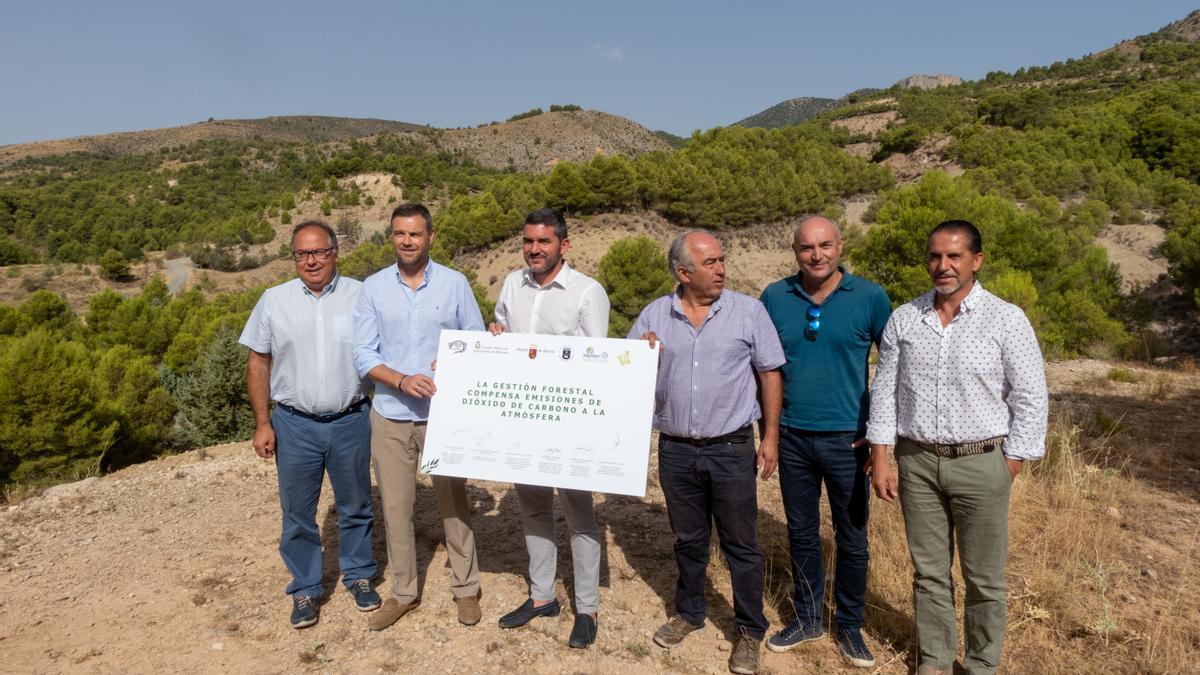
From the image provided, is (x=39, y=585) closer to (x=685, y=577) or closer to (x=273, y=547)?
(x=273, y=547)

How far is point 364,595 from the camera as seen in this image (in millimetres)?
3391

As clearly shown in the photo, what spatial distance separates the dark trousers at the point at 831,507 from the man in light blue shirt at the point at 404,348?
1.60m

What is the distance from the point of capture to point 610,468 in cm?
270

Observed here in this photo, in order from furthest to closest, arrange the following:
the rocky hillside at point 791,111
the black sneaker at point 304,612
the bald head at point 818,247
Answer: the rocky hillside at point 791,111 → the black sneaker at point 304,612 → the bald head at point 818,247

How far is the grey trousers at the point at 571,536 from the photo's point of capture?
9.97 ft

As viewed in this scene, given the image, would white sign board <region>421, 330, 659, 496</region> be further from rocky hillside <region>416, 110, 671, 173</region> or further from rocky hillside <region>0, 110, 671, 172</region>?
rocky hillside <region>0, 110, 671, 172</region>

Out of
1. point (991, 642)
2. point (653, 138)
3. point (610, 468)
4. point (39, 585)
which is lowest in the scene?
point (39, 585)

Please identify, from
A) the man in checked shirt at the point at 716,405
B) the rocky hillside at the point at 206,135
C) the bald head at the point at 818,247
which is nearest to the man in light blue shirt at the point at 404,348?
the man in checked shirt at the point at 716,405

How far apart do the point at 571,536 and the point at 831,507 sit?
1.21 metres

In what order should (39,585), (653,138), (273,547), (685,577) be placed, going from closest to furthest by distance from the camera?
1. (685,577)
2. (39,585)
3. (273,547)
4. (653,138)

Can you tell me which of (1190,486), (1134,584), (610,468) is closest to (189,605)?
(610,468)

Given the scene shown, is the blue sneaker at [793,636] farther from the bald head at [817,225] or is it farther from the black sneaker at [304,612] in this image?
Answer: the black sneaker at [304,612]

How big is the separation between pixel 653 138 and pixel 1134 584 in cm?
8690

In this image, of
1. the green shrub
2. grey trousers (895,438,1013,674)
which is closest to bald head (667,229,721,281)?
grey trousers (895,438,1013,674)
